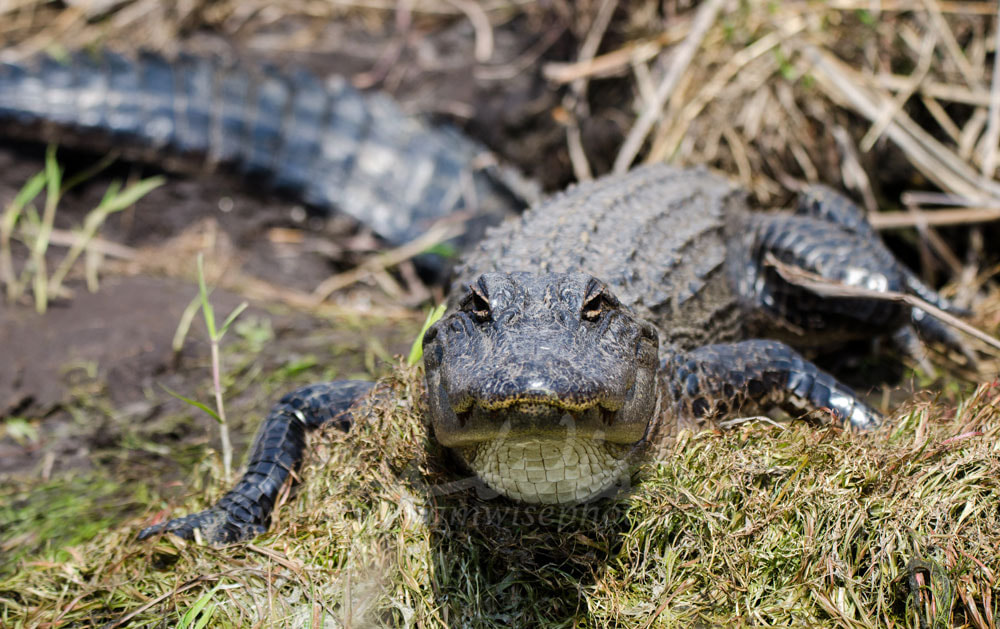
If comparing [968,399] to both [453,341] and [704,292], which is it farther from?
[453,341]

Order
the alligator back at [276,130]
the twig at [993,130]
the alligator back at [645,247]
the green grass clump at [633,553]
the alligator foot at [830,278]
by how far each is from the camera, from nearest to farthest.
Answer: the green grass clump at [633,553] → the alligator back at [645,247] → the alligator foot at [830,278] → the twig at [993,130] → the alligator back at [276,130]

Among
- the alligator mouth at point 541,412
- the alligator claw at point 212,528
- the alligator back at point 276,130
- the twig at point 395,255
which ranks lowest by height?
the twig at point 395,255

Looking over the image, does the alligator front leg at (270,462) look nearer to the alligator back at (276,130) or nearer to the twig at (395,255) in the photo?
the twig at (395,255)

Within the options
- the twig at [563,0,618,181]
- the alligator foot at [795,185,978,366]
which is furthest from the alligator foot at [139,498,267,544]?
the twig at [563,0,618,181]

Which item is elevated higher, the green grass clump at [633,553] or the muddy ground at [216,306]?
the green grass clump at [633,553]

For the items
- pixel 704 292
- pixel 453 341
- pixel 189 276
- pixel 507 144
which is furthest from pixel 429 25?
pixel 453 341

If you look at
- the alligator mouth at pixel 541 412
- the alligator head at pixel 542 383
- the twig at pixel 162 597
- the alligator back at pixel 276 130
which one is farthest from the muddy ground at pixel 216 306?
the alligator mouth at pixel 541 412

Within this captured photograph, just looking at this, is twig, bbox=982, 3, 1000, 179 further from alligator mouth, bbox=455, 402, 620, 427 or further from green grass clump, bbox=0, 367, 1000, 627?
alligator mouth, bbox=455, 402, 620, 427
